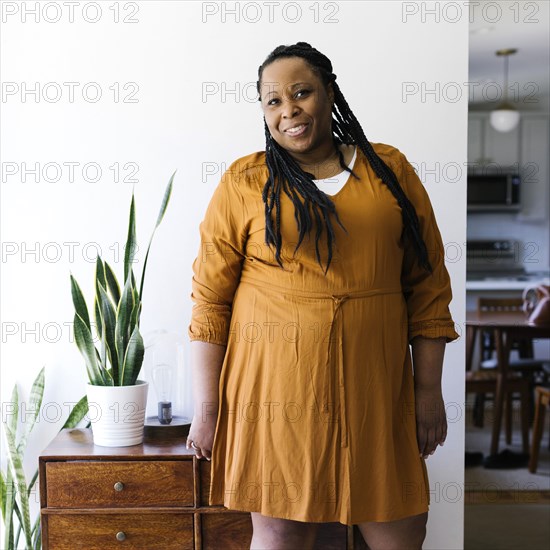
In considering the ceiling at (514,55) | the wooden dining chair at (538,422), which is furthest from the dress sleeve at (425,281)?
the ceiling at (514,55)

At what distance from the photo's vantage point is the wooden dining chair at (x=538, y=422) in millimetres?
3678

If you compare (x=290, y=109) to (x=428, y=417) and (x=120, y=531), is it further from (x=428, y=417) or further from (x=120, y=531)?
(x=120, y=531)

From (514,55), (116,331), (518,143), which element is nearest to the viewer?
(116,331)

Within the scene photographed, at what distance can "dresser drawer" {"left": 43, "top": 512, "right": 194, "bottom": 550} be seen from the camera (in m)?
2.00

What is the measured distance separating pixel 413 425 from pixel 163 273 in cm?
106

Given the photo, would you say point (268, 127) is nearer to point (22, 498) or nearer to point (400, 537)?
point (400, 537)

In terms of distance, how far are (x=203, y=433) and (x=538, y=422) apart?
8.80 ft

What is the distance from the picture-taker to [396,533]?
1.56 metres

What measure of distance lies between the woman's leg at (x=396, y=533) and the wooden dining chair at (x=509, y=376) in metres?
2.54

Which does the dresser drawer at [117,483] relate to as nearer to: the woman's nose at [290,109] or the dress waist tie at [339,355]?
the dress waist tie at [339,355]

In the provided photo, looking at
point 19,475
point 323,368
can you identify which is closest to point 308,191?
point 323,368

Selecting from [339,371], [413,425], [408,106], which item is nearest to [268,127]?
[339,371]

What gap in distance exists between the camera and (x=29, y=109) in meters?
2.34

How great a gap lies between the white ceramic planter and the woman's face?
0.87 meters
